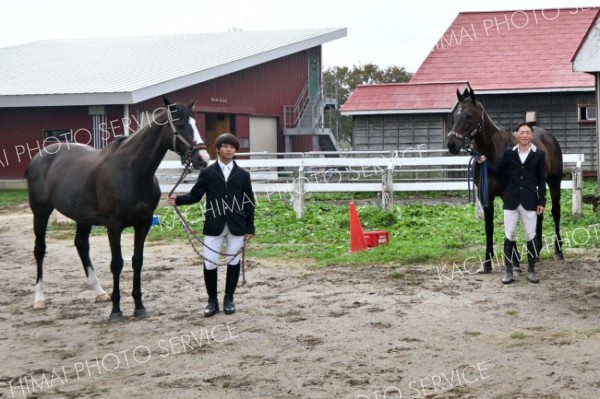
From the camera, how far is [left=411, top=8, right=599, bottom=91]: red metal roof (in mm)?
27703

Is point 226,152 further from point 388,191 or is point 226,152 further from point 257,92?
point 257,92

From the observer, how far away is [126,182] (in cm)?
895

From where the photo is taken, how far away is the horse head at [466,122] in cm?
1044

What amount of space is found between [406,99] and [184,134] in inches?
749

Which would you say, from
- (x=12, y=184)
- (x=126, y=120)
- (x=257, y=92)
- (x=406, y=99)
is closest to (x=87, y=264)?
(x=126, y=120)

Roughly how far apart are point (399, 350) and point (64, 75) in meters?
24.9

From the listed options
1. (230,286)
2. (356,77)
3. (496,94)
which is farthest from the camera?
(356,77)

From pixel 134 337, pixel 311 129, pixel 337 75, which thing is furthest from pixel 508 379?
pixel 337 75

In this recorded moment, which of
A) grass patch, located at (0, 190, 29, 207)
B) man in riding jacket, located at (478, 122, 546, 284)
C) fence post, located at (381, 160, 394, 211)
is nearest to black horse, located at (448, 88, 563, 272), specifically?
man in riding jacket, located at (478, 122, 546, 284)

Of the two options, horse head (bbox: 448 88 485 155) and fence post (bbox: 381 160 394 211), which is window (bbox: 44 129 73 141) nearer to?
fence post (bbox: 381 160 394 211)

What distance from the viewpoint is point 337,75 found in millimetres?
54844

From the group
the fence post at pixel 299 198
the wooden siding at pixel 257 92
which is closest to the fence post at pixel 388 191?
the fence post at pixel 299 198

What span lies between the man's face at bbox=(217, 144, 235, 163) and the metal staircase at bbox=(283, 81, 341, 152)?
2518 centimetres

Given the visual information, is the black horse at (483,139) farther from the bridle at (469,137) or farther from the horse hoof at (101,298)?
the horse hoof at (101,298)
